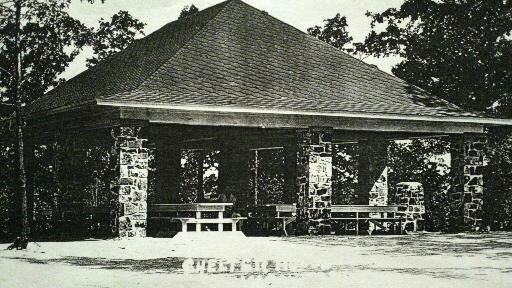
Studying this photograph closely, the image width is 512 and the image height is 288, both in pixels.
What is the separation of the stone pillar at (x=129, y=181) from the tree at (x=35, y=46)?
6.53 ft

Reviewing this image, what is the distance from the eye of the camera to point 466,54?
32906 millimetres

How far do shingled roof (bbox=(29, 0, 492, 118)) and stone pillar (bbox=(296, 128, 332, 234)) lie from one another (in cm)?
83

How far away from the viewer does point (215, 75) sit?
2031 cm

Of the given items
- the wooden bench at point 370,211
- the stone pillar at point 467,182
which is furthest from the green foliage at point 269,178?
the stone pillar at point 467,182

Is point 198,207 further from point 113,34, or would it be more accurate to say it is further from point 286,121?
point 113,34

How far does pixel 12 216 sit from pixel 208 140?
804cm

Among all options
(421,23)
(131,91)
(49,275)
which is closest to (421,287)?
(49,275)

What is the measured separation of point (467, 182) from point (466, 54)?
11.6m

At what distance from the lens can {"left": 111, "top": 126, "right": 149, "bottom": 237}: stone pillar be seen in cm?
1817

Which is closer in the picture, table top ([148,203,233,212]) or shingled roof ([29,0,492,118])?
shingled roof ([29,0,492,118])

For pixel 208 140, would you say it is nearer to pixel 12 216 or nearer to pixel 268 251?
pixel 12 216

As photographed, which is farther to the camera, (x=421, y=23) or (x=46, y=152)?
(x=421, y=23)

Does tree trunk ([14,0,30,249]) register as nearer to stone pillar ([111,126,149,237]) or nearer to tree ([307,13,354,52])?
stone pillar ([111,126,149,237])

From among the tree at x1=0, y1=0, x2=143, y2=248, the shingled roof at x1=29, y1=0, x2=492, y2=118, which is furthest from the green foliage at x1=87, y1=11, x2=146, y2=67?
the shingled roof at x1=29, y1=0, x2=492, y2=118
